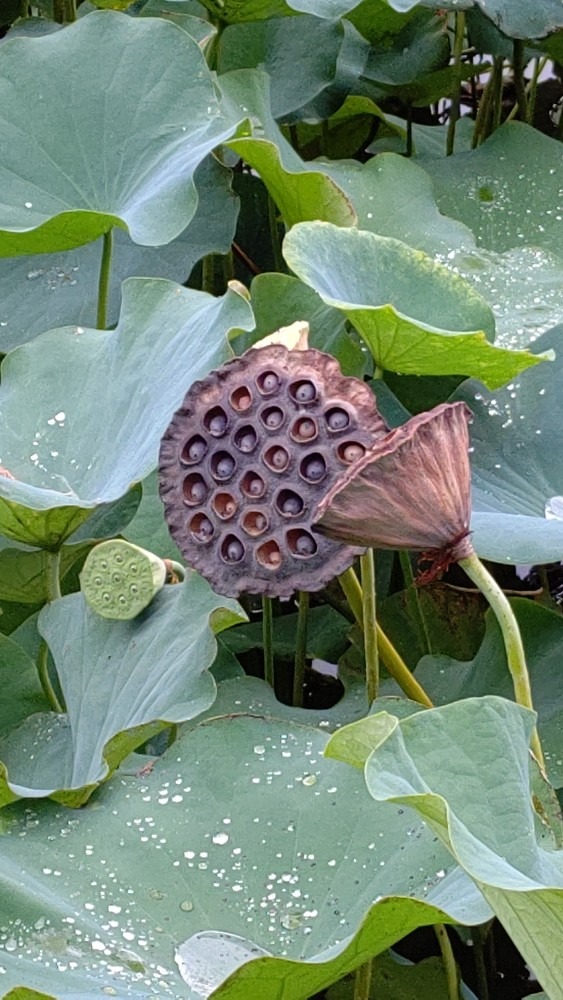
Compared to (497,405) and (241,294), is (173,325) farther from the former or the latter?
(497,405)

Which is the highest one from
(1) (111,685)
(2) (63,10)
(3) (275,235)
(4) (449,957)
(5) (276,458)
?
(2) (63,10)

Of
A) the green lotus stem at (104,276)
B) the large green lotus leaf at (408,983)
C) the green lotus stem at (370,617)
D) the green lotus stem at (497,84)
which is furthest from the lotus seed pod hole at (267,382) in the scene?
the green lotus stem at (497,84)

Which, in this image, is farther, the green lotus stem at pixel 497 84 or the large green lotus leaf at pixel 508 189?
the green lotus stem at pixel 497 84

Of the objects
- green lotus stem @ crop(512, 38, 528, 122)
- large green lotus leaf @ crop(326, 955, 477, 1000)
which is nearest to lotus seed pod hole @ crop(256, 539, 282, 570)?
large green lotus leaf @ crop(326, 955, 477, 1000)

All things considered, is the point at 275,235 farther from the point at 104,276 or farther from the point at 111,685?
the point at 111,685

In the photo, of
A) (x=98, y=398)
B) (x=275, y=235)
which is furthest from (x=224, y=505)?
(x=275, y=235)

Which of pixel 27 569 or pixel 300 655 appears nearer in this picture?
pixel 27 569

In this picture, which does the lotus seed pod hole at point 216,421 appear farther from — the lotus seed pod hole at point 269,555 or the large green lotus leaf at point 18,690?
the large green lotus leaf at point 18,690
